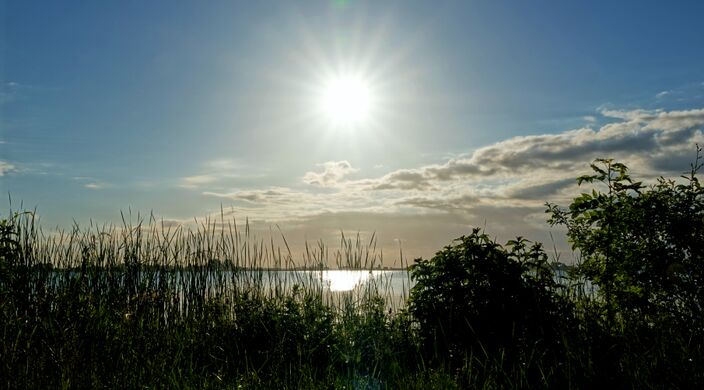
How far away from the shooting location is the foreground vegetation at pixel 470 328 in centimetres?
437

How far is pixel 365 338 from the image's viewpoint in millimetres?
5613

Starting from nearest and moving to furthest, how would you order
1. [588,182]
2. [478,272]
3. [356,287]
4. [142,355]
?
[142,355] < [478,272] < [588,182] < [356,287]

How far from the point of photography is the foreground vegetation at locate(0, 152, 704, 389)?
4367mm

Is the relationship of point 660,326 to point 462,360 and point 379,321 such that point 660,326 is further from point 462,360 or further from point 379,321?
point 379,321

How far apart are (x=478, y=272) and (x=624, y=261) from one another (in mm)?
1414

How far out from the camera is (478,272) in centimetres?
515

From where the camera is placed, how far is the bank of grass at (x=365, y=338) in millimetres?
4328

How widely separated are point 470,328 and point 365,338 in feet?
3.72

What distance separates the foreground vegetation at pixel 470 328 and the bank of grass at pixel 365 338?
2 cm

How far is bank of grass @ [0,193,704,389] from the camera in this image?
433 cm

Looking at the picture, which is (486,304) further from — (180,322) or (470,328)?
(180,322)

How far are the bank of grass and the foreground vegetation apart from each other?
16mm

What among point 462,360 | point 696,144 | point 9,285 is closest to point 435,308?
point 462,360

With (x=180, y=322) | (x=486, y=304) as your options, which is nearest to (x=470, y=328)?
(x=486, y=304)
